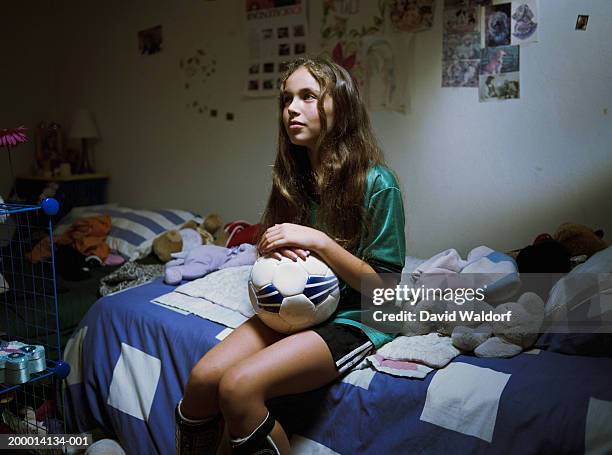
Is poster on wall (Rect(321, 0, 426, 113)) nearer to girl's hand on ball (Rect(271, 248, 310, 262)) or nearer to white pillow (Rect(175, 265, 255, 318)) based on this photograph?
white pillow (Rect(175, 265, 255, 318))

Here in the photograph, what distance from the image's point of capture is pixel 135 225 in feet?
9.00

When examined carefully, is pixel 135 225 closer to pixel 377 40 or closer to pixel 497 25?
pixel 377 40

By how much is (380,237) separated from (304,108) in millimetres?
389

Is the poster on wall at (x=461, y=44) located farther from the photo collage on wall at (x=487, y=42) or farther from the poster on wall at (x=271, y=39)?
the poster on wall at (x=271, y=39)

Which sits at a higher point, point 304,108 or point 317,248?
point 304,108

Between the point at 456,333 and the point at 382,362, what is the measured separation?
21cm

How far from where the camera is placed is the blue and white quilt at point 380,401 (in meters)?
1.15

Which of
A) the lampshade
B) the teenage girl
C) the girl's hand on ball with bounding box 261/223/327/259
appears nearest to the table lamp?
the lampshade

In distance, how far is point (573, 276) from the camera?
55.8 inches

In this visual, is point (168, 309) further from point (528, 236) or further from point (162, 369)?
point (528, 236)

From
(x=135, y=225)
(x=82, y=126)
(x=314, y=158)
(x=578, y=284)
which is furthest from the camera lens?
(x=82, y=126)

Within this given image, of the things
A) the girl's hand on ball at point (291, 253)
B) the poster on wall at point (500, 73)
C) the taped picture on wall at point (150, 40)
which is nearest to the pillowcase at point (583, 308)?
the girl's hand on ball at point (291, 253)

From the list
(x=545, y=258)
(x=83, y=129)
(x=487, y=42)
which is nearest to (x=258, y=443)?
(x=545, y=258)

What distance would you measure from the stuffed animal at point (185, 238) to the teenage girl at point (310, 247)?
3.51ft
